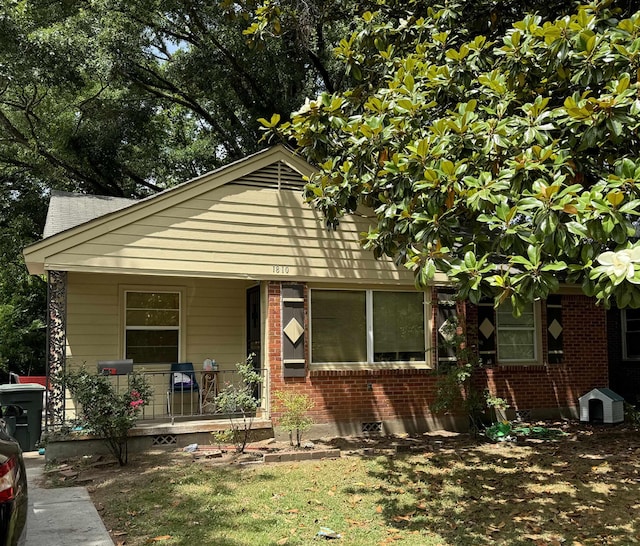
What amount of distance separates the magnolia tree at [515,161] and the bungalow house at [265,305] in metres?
2.18

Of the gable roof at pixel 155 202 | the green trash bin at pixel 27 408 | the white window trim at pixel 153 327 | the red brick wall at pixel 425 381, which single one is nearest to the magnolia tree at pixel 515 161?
the gable roof at pixel 155 202

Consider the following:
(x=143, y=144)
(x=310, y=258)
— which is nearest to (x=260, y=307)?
(x=310, y=258)

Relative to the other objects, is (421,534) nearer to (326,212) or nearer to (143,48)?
(326,212)

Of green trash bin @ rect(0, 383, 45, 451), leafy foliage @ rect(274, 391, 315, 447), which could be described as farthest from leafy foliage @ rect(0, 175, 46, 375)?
leafy foliage @ rect(274, 391, 315, 447)

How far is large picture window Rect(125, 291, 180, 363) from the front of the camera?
11.2 metres

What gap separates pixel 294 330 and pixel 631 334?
1022 cm

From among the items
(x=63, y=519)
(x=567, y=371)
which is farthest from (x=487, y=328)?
(x=63, y=519)

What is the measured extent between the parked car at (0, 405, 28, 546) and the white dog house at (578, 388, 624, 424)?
443 inches

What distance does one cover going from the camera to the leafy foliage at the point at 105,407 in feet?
27.6

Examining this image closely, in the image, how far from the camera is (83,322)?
424 inches

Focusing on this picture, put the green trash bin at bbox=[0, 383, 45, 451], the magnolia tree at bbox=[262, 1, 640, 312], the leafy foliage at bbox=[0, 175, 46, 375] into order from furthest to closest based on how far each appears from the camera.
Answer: the leafy foliage at bbox=[0, 175, 46, 375] → the green trash bin at bbox=[0, 383, 45, 451] → the magnolia tree at bbox=[262, 1, 640, 312]

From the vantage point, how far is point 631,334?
15672 millimetres

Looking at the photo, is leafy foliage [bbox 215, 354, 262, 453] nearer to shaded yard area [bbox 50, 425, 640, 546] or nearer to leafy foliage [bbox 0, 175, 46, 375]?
shaded yard area [bbox 50, 425, 640, 546]

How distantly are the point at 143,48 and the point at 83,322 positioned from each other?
11.8m
